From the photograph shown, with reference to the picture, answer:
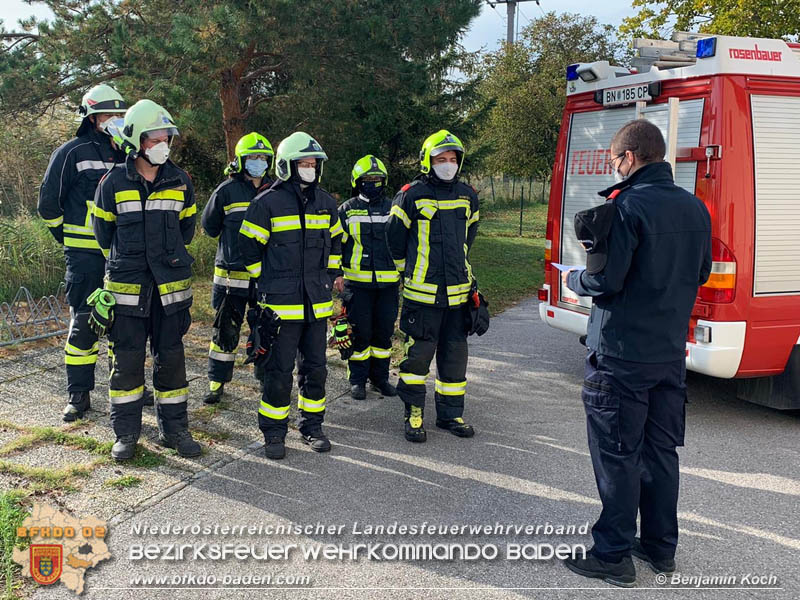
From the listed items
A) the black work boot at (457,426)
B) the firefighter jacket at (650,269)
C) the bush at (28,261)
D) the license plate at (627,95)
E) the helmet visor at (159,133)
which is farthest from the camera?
the bush at (28,261)

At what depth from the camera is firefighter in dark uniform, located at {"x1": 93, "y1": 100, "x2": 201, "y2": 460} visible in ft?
14.7

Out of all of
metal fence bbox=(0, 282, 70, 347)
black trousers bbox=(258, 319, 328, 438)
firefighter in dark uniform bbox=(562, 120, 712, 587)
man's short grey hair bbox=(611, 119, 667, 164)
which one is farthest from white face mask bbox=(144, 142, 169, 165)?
metal fence bbox=(0, 282, 70, 347)

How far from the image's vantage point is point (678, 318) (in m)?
3.28

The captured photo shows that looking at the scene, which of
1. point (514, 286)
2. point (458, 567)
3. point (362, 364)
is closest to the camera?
point (458, 567)

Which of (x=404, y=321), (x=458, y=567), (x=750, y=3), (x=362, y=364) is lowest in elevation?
(x=458, y=567)

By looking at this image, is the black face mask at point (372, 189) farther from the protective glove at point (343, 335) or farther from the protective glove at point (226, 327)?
the protective glove at point (226, 327)

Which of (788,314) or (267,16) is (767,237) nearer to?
(788,314)

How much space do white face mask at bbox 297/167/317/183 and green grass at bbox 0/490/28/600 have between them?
8.90 feet

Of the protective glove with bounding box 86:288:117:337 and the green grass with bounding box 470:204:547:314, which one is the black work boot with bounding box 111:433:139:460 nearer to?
the protective glove with bounding box 86:288:117:337

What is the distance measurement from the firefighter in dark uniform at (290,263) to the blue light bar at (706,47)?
2.92m

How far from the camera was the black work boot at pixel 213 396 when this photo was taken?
5.82 metres

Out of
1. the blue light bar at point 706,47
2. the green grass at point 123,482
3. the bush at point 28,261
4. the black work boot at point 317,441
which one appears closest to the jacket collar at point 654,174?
the blue light bar at point 706,47

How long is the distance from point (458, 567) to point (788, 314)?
348 centimetres

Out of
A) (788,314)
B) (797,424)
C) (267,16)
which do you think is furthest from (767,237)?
(267,16)
